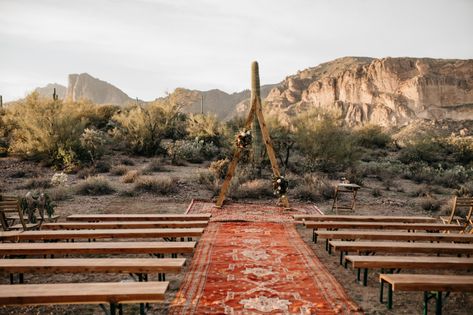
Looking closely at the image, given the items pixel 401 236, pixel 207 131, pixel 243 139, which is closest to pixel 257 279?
pixel 401 236

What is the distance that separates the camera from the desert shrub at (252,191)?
12.4 meters

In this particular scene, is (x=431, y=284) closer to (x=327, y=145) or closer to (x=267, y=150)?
(x=267, y=150)

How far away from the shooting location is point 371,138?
2991 centimetres

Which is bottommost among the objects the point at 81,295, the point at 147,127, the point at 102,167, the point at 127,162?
the point at 81,295

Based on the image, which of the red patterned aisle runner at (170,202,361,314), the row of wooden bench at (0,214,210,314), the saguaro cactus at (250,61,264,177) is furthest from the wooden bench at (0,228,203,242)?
the saguaro cactus at (250,61,264,177)

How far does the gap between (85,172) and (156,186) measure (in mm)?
4450

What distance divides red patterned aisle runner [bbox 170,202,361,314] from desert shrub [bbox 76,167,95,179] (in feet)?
30.5

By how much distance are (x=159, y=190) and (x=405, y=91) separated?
224 ft

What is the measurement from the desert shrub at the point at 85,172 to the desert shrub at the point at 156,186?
3.09m

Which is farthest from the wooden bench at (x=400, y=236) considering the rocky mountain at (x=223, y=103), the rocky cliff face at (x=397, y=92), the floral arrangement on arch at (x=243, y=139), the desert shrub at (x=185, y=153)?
the rocky mountain at (x=223, y=103)

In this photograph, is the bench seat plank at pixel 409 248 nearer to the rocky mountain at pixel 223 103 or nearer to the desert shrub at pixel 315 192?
the desert shrub at pixel 315 192

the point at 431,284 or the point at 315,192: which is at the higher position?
the point at 431,284

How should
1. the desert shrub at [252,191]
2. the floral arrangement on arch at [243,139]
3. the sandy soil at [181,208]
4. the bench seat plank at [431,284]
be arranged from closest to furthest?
the bench seat plank at [431,284] → the sandy soil at [181,208] → the floral arrangement on arch at [243,139] → the desert shrub at [252,191]

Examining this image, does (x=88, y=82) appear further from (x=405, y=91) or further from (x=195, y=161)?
(x=195, y=161)
